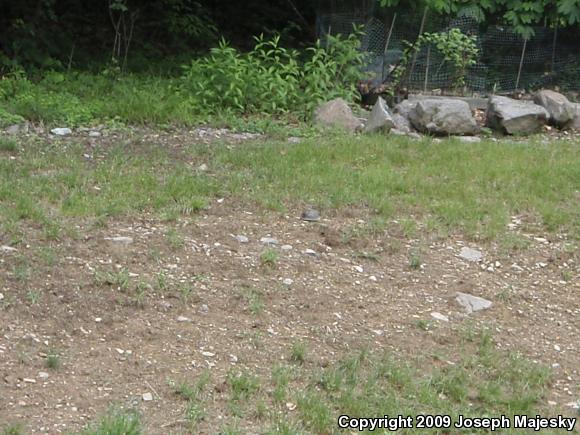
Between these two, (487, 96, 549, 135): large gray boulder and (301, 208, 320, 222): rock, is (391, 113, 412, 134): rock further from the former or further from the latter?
(301, 208, 320, 222): rock

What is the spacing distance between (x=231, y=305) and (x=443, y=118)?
4742 millimetres

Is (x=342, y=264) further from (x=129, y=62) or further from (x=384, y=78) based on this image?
(x=129, y=62)

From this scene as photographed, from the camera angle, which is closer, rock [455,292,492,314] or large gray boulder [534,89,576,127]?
rock [455,292,492,314]

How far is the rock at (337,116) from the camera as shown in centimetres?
957

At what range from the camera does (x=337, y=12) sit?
479 inches

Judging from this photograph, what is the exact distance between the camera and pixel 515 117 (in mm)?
9922

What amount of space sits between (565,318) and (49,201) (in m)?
3.66

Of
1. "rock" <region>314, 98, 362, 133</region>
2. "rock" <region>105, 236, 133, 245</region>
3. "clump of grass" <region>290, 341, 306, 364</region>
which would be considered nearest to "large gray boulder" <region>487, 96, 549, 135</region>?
"rock" <region>314, 98, 362, 133</region>

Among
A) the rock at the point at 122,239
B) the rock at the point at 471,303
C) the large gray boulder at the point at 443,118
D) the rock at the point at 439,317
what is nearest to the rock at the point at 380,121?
the large gray boulder at the point at 443,118

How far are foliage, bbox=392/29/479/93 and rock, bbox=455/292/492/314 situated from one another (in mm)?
5602

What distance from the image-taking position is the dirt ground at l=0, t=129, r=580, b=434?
4.75 m

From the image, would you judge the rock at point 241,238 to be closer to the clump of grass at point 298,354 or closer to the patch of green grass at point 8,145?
the clump of grass at point 298,354

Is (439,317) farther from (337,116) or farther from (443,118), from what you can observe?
(443,118)

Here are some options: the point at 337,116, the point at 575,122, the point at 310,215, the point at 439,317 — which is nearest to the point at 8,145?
the point at 310,215
